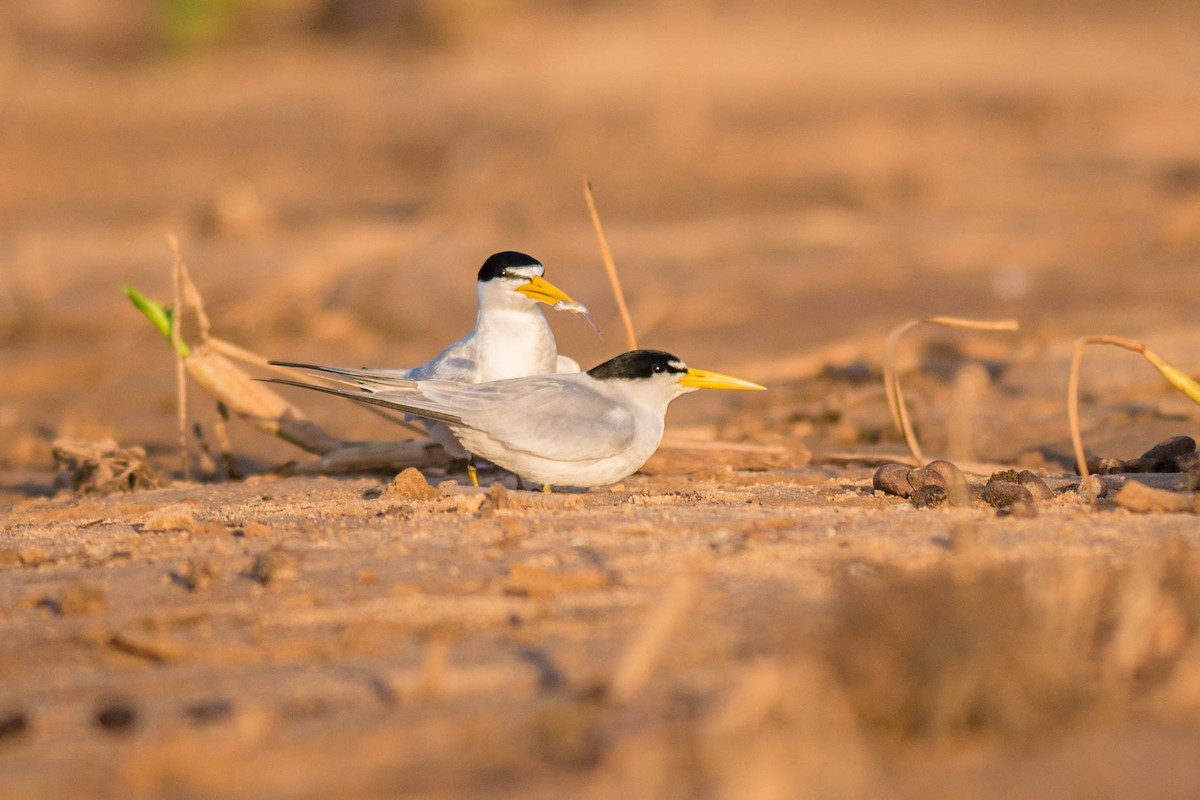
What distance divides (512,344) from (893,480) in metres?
1.38

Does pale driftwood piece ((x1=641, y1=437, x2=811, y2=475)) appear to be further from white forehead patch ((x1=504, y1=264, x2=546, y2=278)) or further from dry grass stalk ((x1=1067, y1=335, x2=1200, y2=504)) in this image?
dry grass stalk ((x1=1067, y1=335, x2=1200, y2=504))

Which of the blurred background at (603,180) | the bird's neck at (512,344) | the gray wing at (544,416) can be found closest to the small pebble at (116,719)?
the gray wing at (544,416)

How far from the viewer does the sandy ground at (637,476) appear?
8.70 ft

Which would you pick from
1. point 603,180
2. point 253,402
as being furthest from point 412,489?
point 603,180

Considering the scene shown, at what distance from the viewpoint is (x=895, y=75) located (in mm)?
19859

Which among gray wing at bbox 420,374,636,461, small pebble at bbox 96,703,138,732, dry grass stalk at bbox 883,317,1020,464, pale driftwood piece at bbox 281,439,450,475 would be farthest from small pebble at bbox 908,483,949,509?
small pebble at bbox 96,703,138,732

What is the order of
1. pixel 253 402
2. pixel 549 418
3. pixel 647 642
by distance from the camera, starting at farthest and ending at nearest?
pixel 253 402
pixel 549 418
pixel 647 642

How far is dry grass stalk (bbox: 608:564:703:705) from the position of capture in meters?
2.78

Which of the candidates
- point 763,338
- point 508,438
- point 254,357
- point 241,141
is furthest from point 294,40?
point 508,438

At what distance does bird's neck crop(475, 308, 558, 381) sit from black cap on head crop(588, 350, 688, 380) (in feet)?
1.20

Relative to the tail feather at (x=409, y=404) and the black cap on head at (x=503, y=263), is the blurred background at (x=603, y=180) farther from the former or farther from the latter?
the tail feather at (x=409, y=404)

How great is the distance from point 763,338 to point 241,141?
9807mm

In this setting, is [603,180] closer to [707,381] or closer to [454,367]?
[454,367]

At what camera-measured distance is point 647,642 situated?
279cm
